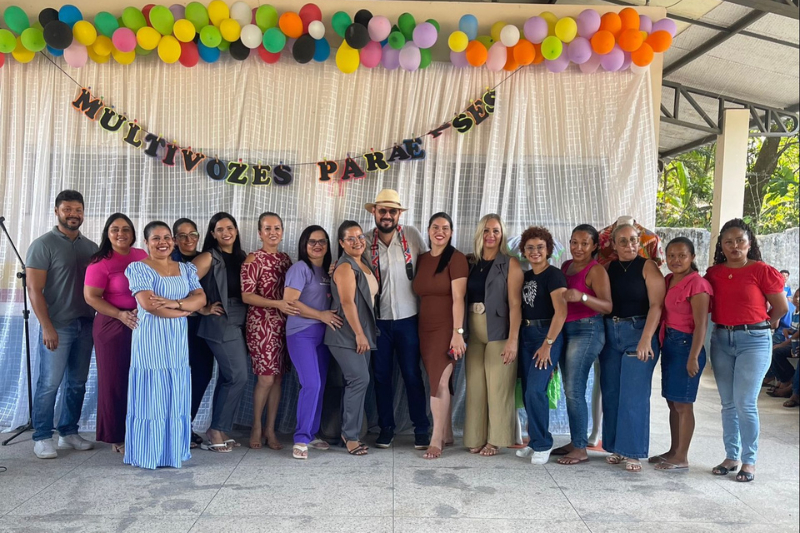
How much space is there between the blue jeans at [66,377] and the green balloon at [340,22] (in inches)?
95.2

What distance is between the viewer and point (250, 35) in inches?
168

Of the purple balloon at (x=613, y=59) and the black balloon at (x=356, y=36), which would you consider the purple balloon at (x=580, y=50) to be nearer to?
the purple balloon at (x=613, y=59)

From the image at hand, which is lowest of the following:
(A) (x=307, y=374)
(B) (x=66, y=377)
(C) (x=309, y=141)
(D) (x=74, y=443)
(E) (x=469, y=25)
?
(D) (x=74, y=443)

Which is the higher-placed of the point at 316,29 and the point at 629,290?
the point at 316,29

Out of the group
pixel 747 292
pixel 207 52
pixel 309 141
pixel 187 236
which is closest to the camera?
pixel 747 292

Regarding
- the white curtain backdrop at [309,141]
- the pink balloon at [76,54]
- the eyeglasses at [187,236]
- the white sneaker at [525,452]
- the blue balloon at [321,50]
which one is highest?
the blue balloon at [321,50]

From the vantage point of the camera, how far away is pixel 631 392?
12.2 feet

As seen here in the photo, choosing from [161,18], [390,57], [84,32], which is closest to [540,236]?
[390,57]

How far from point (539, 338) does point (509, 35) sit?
6.52ft

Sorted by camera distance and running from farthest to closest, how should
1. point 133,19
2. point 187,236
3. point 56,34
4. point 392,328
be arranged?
1. point 133,19
2. point 56,34
3. point 392,328
4. point 187,236

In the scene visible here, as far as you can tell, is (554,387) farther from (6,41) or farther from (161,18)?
(6,41)

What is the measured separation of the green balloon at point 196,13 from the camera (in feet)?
14.0

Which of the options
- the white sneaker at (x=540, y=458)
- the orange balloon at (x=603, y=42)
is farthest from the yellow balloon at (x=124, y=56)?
the white sneaker at (x=540, y=458)

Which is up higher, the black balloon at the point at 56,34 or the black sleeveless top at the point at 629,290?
the black balloon at the point at 56,34
